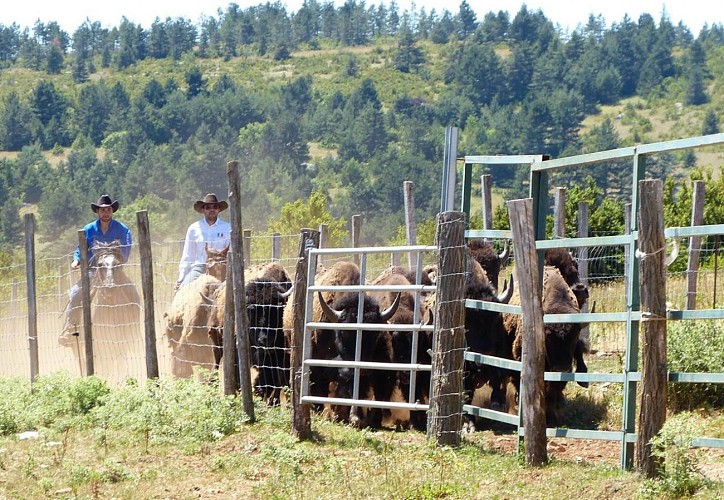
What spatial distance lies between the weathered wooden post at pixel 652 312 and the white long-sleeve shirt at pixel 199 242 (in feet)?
31.5

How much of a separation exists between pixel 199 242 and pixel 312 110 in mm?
127111

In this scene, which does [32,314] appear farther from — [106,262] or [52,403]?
[52,403]

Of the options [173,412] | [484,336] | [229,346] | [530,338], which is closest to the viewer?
[530,338]

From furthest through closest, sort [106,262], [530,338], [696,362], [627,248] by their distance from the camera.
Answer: [106,262], [696,362], [627,248], [530,338]

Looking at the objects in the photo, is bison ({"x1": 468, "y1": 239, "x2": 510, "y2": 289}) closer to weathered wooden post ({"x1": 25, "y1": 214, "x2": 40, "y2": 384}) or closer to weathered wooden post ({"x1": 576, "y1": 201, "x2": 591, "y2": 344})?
weathered wooden post ({"x1": 576, "y1": 201, "x2": 591, "y2": 344})

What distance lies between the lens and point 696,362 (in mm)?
10836

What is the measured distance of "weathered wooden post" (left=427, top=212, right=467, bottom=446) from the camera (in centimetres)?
950

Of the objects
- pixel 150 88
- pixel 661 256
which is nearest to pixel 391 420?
pixel 661 256

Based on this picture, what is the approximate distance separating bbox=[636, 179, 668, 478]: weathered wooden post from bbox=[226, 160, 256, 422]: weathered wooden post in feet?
15.4

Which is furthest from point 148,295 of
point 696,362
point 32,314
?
point 696,362

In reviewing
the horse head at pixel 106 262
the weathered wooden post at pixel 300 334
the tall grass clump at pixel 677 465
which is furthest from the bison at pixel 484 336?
the horse head at pixel 106 262

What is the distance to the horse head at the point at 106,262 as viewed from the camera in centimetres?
1545

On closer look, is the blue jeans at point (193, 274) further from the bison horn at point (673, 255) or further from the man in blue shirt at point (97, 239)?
the bison horn at point (673, 255)

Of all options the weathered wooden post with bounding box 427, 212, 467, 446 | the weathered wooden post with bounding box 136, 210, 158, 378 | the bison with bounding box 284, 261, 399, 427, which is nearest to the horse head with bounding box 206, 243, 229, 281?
the weathered wooden post with bounding box 136, 210, 158, 378
